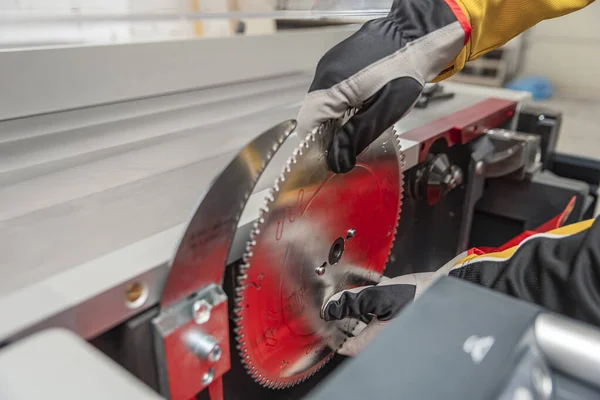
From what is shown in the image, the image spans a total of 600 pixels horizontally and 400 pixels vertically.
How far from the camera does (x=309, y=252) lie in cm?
56

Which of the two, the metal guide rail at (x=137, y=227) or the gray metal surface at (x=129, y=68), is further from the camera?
the gray metal surface at (x=129, y=68)

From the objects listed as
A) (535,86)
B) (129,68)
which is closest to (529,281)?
(129,68)

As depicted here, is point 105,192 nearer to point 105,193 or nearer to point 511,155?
point 105,193

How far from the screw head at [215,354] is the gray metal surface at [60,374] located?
13cm

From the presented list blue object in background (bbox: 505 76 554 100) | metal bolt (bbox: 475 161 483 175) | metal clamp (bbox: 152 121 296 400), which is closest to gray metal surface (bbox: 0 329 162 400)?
metal clamp (bbox: 152 121 296 400)

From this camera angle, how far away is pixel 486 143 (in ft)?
3.35

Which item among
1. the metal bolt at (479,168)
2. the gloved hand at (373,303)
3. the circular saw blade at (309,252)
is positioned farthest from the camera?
the metal bolt at (479,168)

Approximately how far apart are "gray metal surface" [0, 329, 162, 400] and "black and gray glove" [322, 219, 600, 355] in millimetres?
350

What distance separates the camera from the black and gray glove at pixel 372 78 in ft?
1.72

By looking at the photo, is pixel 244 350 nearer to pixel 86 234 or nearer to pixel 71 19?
pixel 86 234

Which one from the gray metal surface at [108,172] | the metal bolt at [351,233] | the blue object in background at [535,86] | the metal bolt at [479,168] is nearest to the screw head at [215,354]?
the gray metal surface at [108,172]

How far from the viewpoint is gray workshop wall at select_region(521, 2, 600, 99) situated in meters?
3.92

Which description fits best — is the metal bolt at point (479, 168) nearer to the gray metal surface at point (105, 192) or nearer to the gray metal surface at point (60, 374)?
the gray metal surface at point (105, 192)

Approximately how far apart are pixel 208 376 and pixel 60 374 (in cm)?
18
